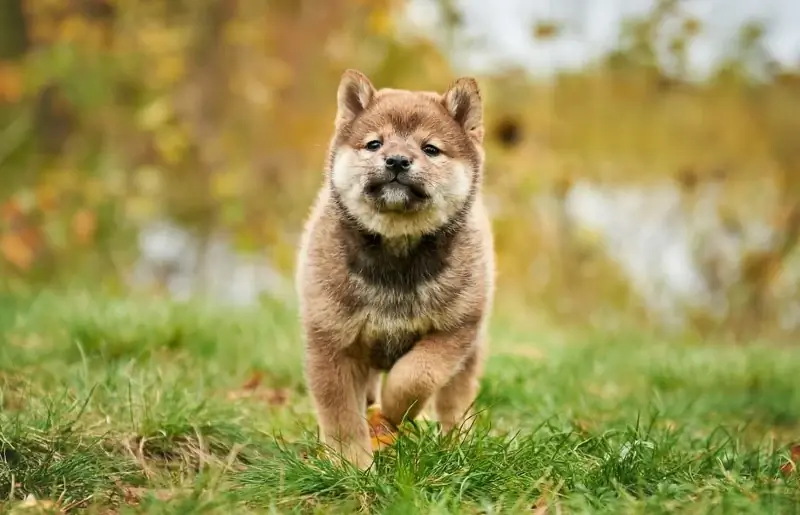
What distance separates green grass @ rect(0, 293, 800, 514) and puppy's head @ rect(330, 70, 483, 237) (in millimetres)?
880

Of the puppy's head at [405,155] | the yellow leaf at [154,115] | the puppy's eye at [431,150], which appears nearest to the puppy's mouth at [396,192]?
the puppy's head at [405,155]

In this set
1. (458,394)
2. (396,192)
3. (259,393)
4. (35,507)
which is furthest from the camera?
(259,393)

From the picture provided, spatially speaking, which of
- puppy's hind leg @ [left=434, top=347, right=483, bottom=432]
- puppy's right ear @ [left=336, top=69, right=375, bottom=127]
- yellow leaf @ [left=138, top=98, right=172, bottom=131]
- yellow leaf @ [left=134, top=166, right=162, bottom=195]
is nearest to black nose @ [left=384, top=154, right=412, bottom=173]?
puppy's right ear @ [left=336, top=69, right=375, bottom=127]

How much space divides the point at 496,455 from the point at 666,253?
8.67 m

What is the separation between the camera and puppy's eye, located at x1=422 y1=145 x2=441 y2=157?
3588 millimetres

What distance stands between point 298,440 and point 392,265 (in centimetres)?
82

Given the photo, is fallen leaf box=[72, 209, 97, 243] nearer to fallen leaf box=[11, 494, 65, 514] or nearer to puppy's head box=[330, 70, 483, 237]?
puppy's head box=[330, 70, 483, 237]

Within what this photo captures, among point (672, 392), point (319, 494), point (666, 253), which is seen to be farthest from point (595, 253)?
point (319, 494)

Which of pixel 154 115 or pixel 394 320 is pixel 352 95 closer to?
pixel 394 320

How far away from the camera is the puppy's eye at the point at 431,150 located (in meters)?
3.59

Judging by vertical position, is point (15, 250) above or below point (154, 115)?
below

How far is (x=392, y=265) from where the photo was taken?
3492mm

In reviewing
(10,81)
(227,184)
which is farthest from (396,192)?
(10,81)

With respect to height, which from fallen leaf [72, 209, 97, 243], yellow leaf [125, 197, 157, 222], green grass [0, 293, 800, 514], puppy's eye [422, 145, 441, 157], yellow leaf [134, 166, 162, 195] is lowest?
fallen leaf [72, 209, 97, 243]
